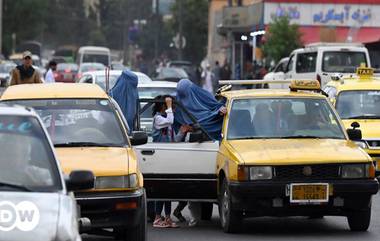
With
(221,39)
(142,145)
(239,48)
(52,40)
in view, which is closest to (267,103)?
(142,145)

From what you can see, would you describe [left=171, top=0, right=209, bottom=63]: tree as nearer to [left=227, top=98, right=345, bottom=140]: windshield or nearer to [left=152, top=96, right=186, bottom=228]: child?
[left=152, top=96, right=186, bottom=228]: child

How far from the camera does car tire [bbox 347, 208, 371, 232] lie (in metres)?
12.4

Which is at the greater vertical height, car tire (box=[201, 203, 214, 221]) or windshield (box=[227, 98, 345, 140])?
windshield (box=[227, 98, 345, 140])

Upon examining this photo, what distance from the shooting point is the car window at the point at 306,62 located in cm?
→ 3244

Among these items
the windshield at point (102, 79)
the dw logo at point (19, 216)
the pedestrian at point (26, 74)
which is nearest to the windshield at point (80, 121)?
the dw logo at point (19, 216)

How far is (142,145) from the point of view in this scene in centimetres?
1266

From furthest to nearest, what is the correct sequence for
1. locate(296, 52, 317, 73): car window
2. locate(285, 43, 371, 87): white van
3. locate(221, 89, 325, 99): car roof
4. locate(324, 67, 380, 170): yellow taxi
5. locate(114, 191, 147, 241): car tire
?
locate(296, 52, 317, 73): car window
locate(285, 43, 371, 87): white van
locate(324, 67, 380, 170): yellow taxi
locate(221, 89, 325, 99): car roof
locate(114, 191, 147, 241): car tire

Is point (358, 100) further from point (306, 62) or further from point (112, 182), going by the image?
point (306, 62)

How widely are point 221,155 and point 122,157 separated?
2.06 m

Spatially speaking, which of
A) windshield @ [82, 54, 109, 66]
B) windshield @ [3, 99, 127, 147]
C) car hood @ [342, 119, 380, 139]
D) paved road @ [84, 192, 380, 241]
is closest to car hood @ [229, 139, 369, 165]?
paved road @ [84, 192, 380, 241]

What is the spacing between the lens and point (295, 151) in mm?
12219

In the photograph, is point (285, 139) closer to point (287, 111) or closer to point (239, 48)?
point (287, 111)

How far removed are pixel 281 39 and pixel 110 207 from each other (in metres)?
36.7

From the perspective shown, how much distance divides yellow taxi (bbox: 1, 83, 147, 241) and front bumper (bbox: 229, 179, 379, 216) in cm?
122
